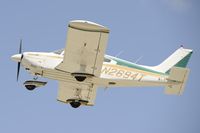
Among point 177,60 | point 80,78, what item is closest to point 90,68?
point 80,78

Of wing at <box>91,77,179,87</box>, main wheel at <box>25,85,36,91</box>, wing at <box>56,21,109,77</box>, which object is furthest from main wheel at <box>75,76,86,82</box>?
main wheel at <box>25,85,36,91</box>

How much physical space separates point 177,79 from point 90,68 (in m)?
4.11

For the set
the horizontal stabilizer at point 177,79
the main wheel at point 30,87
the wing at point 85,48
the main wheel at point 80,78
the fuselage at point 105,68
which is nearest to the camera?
the wing at point 85,48

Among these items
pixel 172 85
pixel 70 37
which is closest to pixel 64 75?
pixel 70 37

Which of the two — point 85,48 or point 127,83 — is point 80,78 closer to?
point 85,48

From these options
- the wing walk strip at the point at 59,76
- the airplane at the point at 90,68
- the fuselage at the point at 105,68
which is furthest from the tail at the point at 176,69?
the wing walk strip at the point at 59,76

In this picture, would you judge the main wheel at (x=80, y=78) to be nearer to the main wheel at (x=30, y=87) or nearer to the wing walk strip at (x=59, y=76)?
the wing walk strip at (x=59, y=76)

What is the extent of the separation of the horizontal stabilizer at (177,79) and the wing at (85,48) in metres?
3.47

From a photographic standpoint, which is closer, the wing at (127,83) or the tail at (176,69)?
the tail at (176,69)

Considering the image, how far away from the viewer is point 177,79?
22.1 metres

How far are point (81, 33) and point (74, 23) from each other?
61 centimetres

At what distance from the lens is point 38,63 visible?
21.7 metres

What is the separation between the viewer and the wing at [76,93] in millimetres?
24087

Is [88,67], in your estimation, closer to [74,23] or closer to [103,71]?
[103,71]
